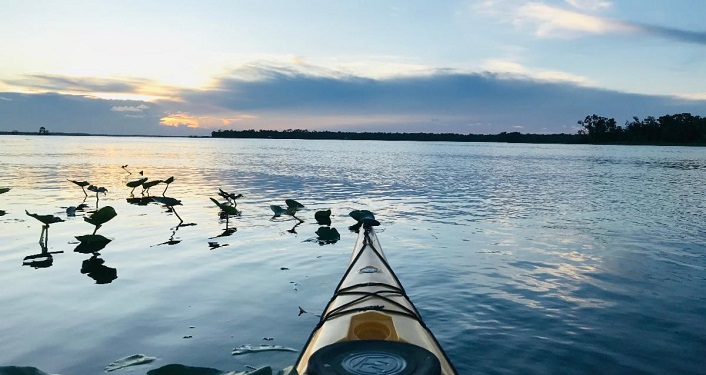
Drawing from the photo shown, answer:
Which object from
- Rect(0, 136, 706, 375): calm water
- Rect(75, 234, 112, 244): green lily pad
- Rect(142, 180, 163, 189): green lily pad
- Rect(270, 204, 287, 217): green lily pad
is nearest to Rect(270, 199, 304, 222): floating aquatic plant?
Rect(270, 204, 287, 217): green lily pad

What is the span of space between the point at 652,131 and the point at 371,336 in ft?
505

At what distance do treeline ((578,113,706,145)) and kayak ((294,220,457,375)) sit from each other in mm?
142070

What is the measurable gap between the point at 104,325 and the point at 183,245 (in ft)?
17.6

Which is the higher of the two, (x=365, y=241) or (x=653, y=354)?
(x=365, y=241)

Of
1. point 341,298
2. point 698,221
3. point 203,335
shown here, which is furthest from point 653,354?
point 698,221

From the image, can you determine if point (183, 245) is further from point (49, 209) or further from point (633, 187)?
point (633, 187)

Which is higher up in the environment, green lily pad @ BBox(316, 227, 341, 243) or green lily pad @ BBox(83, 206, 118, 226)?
green lily pad @ BBox(83, 206, 118, 226)

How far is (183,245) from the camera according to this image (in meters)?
12.6

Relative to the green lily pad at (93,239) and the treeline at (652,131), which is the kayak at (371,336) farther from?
the treeline at (652,131)

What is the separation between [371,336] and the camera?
15.6 ft

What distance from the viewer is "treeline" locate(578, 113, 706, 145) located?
410 feet

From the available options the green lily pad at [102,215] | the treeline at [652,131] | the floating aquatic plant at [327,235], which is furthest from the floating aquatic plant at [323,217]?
the treeline at [652,131]

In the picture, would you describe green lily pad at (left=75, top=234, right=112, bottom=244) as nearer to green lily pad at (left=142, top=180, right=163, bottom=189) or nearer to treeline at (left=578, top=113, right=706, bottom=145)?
green lily pad at (left=142, top=180, right=163, bottom=189)

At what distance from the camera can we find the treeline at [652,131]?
125 metres
